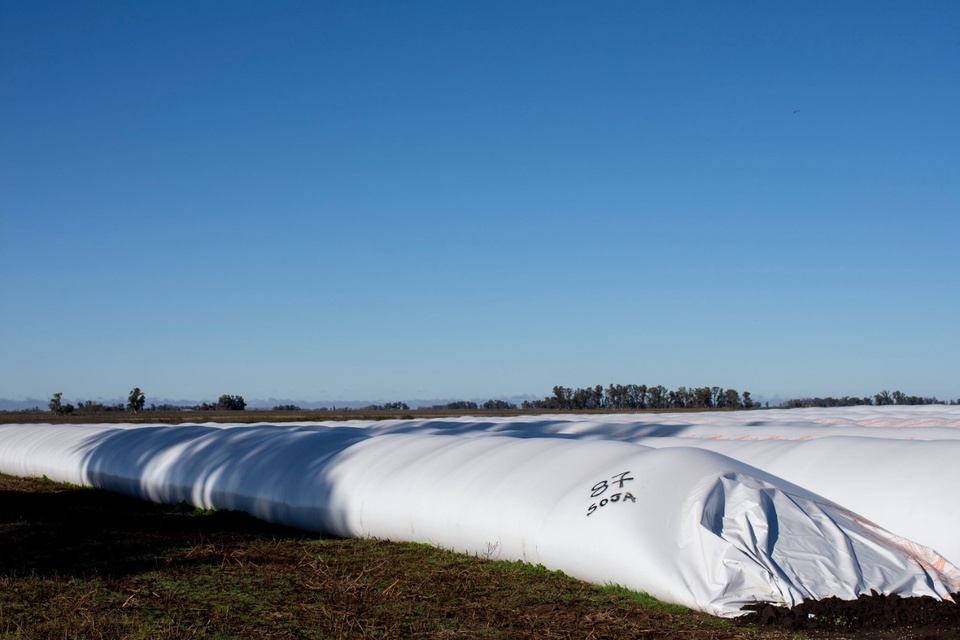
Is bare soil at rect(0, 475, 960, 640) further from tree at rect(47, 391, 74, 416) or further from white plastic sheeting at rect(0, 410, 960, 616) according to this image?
tree at rect(47, 391, 74, 416)

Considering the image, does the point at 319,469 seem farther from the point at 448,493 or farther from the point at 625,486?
the point at 625,486

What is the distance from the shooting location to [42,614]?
765cm

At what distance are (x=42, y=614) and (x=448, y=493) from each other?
5019 millimetres

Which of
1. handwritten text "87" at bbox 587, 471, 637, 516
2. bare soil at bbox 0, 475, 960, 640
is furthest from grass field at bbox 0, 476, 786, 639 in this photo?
handwritten text "87" at bbox 587, 471, 637, 516

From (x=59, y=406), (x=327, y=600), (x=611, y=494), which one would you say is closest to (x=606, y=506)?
(x=611, y=494)

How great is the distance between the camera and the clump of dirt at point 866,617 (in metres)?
6.95

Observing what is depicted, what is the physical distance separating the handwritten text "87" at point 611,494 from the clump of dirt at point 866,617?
6.00 ft

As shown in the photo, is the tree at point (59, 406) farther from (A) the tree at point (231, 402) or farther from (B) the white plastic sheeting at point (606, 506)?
(B) the white plastic sheeting at point (606, 506)

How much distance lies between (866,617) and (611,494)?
275cm

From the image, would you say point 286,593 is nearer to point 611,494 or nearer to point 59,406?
point 611,494

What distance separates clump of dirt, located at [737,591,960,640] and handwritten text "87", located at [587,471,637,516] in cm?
183

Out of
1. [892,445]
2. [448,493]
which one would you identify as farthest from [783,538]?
[448,493]

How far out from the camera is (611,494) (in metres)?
9.23

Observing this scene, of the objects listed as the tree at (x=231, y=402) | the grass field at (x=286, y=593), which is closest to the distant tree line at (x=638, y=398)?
the tree at (x=231, y=402)
